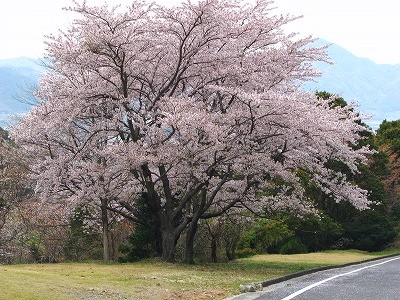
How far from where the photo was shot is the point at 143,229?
2422cm

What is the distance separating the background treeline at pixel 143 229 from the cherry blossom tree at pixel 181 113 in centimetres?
230

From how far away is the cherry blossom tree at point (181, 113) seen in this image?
17.9 meters

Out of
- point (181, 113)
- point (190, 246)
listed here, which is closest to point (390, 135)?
point (190, 246)

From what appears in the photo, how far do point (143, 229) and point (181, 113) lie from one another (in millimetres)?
8957

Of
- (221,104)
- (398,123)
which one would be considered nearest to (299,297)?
(221,104)

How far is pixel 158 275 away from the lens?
14328 mm

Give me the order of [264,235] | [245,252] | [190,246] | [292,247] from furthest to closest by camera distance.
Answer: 1. [292,247]
2. [245,252]
3. [264,235]
4. [190,246]

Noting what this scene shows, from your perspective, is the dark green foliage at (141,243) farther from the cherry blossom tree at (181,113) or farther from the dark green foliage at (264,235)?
the dark green foliage at (264,235)

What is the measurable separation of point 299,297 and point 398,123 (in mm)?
44341

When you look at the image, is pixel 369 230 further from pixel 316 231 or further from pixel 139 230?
pixel 139 230

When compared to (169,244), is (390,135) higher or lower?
higher

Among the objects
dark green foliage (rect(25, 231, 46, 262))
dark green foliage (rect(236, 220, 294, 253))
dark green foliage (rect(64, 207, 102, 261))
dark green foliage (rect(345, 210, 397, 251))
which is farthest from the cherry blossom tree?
dark green foliage (rect(345, 210, 397, 251))

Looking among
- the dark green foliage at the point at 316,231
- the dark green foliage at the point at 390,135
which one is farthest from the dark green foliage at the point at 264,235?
the dark green foliage at the point at 390,135

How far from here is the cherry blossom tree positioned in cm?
1794
